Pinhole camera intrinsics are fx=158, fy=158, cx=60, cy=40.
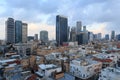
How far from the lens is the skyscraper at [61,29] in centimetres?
5625

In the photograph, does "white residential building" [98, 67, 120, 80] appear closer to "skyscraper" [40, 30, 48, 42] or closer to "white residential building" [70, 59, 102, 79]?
"white residential building" [70, 59, 102, 79]

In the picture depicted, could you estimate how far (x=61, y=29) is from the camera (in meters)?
57.3

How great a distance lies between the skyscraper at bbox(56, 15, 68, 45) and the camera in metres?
56.2

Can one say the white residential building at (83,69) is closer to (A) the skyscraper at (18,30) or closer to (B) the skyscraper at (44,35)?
(A) the skyscraper at (18,30)

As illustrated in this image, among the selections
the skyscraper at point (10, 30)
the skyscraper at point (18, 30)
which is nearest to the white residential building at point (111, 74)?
the skyscraper at point (10, 30)

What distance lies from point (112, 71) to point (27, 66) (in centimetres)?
1050

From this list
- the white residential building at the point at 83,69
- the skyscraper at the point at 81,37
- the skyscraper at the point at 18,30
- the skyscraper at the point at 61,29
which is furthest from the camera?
the skyscraper at the point at 81,37

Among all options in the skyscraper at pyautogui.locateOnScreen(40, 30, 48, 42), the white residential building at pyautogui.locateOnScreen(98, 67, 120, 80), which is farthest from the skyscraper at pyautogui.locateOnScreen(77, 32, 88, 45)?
the white residential building at pyautogui.locateOnScreen(98, 67, 120, 80)

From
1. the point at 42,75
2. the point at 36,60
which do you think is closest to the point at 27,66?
the point at 36,60

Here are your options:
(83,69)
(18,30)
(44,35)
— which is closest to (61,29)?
(18,30)

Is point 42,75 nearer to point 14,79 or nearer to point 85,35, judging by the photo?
point 14,79

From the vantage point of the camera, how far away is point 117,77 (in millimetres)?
13008

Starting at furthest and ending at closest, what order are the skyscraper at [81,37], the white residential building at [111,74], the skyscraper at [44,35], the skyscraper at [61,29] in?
the skyscraper at [44,35]
the skyscraper at [81,37]
the skyscraper at [61,29]
the white residential building at [111,74]

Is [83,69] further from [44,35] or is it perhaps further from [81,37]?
[44,35]
